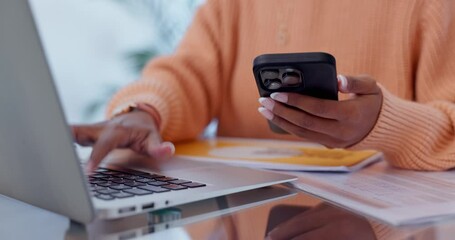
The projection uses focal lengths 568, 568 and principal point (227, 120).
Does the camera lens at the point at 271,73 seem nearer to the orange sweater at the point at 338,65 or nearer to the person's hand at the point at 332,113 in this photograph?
the person's hand at the point at 332,113

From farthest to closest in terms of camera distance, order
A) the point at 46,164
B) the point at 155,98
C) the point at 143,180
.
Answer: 1. the point at 155,98
2. the point at 143,180
3. the point at 46,164

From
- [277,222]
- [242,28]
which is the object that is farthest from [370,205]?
[242,28]

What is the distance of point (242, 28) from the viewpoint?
3.52 feet

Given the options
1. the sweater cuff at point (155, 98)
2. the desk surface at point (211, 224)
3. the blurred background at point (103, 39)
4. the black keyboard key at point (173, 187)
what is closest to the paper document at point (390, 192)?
the desk surface at point (211, 224)

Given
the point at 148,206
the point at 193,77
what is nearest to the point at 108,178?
the point at 148,206

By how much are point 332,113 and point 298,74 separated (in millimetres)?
73

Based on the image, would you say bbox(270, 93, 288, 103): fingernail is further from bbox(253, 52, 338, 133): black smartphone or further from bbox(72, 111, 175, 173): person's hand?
bbox(72, 111, 175, 173): person's hand

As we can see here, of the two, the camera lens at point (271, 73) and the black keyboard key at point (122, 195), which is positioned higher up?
the camera lens at point (271, 73)

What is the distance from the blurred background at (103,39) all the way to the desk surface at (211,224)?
140 centimetres

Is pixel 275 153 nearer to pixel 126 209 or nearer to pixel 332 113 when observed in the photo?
pixel 332 113

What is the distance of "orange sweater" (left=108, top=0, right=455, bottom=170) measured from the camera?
0.71m

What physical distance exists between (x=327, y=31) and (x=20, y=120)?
0.63 metres

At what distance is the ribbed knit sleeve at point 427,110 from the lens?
68 centimetres

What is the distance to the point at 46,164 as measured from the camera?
0.42 metres
